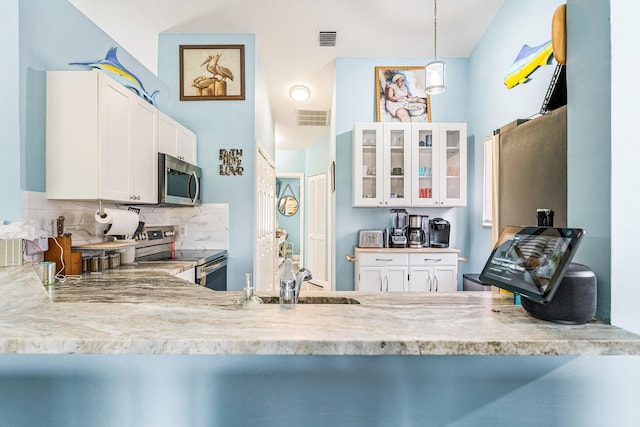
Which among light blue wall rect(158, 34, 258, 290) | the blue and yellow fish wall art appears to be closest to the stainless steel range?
light blue wall rect(158, 34, 258, 290)

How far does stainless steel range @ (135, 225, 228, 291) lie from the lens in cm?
286

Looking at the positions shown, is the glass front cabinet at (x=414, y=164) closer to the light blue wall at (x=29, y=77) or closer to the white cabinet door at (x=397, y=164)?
the white cabinet door at (x=397, y=164)

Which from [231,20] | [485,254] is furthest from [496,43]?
[231,20]

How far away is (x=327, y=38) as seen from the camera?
377 centimetres

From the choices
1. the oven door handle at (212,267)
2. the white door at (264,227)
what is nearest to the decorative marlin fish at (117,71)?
the white door at (264,227)

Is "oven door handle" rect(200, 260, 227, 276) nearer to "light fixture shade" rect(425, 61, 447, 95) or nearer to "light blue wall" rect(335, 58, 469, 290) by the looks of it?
"light blue wall" rect(335, 58, 469, 290)

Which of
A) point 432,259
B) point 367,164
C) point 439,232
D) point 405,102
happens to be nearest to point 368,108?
point 405,102

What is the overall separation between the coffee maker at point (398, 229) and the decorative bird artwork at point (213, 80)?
2441 mm

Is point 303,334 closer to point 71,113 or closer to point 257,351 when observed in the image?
point 257,351

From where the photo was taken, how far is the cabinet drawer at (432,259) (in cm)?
368

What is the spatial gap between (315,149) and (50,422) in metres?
6.46

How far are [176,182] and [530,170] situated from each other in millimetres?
2686

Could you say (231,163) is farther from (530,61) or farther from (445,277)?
(530,61)

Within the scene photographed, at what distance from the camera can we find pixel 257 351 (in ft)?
2.28
